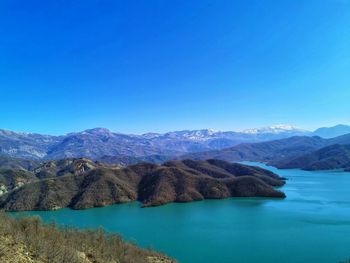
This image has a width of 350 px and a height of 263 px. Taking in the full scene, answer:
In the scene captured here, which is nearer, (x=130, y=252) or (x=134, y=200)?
(x=130, y=252)

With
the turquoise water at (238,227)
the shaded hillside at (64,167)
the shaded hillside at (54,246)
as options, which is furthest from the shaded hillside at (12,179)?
the shaded hillside at (54,246)

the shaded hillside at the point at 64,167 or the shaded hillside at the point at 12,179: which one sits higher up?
the shaded hillside at the point at 64,167

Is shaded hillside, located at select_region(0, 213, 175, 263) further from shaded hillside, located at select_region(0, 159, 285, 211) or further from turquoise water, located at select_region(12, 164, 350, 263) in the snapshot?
shaded hillside, located at select_region(0, 159, 285, 211)

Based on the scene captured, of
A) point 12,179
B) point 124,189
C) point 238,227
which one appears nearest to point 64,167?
point 12,179

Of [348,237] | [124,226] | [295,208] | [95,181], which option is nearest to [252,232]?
[348,237]

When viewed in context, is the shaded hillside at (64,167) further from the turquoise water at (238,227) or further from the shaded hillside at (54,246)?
the shaded hillside at (54,246)

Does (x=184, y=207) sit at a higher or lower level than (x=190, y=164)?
lower

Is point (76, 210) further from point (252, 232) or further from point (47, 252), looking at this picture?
point (47, 252)
